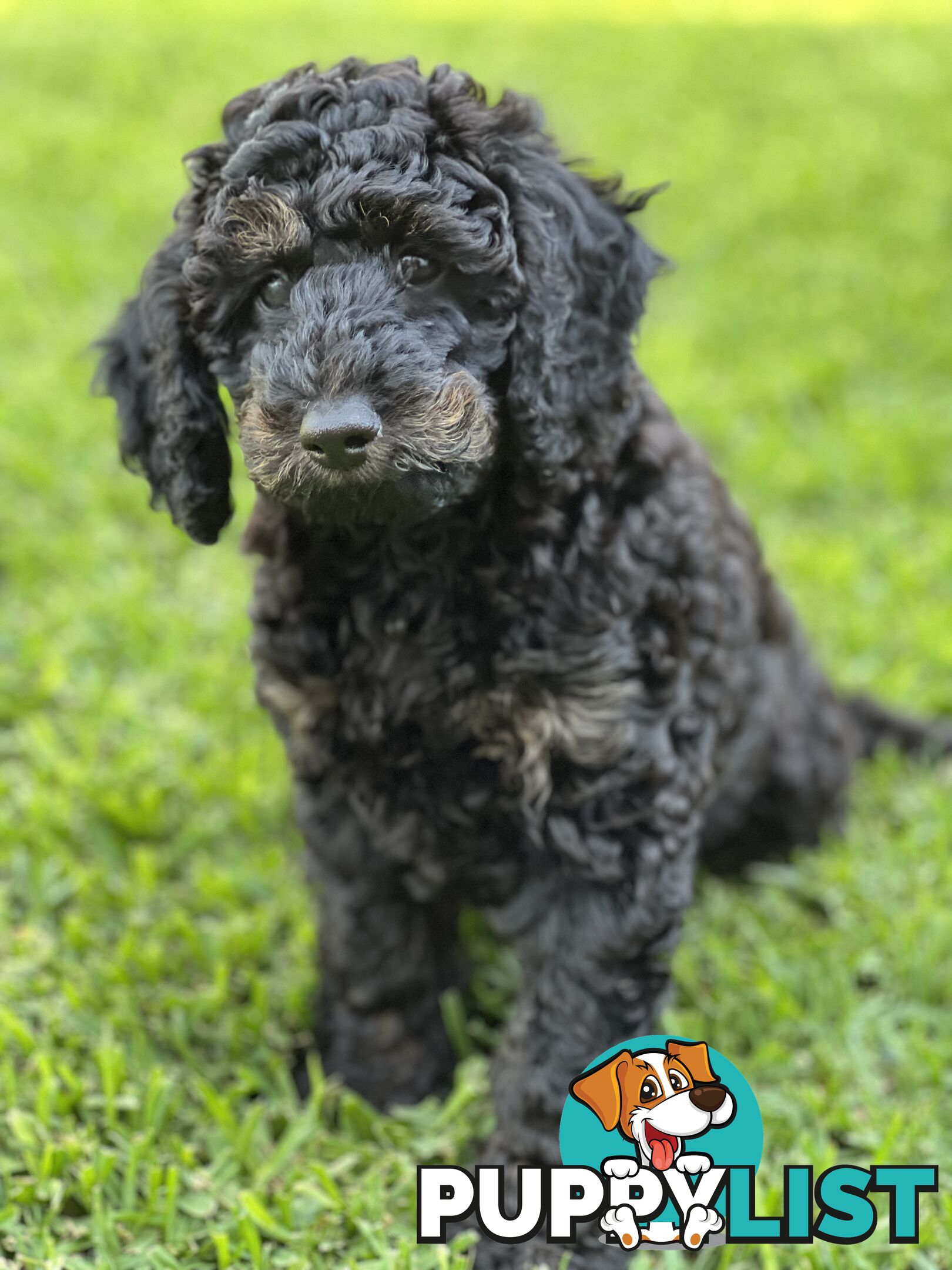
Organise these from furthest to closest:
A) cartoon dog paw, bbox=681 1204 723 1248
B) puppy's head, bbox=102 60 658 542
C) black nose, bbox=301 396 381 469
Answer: cartoon dog paw, bbox=681 1204 723 1248 → puppy's head, bbox=102 60 658 542 → black nose, bbox=301 396 381 469

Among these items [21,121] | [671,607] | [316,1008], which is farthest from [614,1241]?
[21,121]

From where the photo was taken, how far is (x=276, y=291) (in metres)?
2.64

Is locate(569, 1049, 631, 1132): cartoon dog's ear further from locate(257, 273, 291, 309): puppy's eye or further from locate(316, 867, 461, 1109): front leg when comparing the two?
locate(257, 273, 291, 309): puppy's eye

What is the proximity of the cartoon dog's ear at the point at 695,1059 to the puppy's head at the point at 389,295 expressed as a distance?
1.32 meters

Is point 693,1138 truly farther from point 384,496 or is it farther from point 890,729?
point 890,729

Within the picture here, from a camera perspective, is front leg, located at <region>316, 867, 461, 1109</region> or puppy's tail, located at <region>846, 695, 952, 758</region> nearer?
front leg, located at <region>316, 867, 461, 1109</region>

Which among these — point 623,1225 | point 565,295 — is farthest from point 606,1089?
point 565,295

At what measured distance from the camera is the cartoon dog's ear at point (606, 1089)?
281cm

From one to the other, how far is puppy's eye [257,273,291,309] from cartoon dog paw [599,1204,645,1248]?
87.4 inches

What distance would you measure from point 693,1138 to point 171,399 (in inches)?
82.1

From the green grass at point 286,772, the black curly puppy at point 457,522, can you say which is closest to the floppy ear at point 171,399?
the black curly puppy at point 457,522

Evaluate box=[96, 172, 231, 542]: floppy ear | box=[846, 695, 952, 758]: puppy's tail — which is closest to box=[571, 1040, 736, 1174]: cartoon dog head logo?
box=[96, 172, 231, 542]: floppy ear

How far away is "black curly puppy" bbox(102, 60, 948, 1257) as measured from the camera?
8.20 feet

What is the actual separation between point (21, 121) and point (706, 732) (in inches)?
369
